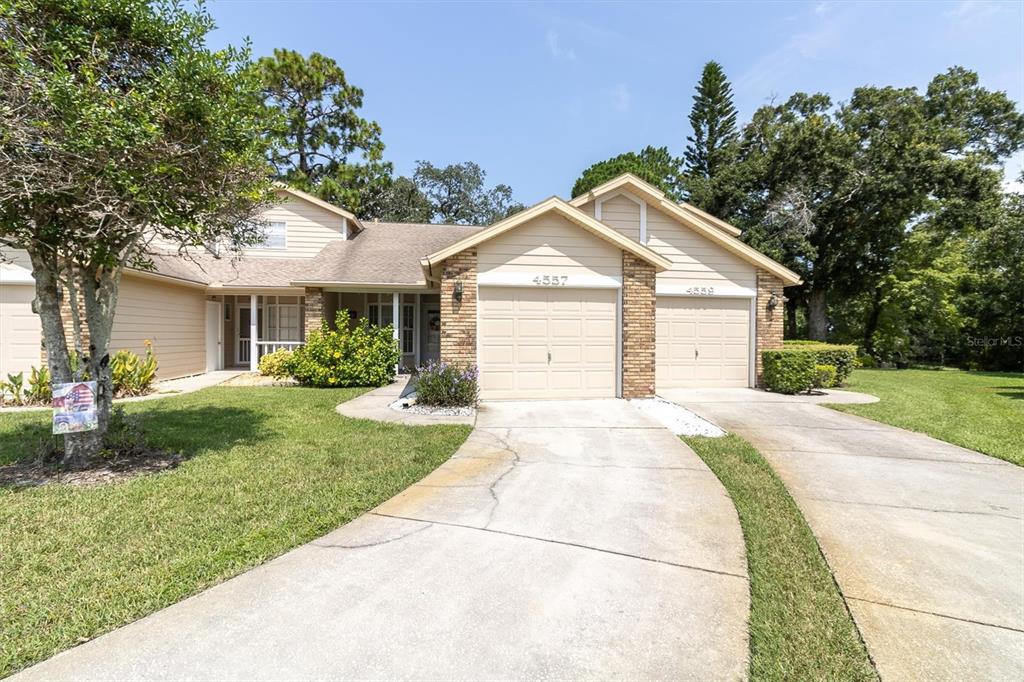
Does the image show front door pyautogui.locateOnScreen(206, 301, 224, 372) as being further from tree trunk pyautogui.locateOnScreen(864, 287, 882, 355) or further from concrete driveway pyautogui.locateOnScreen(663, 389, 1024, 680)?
tree trunk pyautogui.locateOnScreen(864, 287, 882, 355)

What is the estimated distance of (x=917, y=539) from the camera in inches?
148

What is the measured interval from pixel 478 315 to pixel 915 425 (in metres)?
8.08

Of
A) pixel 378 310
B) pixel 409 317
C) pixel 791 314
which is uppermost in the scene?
pixel 791 314

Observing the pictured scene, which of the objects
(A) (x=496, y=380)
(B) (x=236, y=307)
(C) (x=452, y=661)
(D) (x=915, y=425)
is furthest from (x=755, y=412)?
(B) (x=236, y=307)

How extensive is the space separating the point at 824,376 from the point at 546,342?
25.1 ft

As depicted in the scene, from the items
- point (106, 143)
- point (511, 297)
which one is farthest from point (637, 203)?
point (106, 143)

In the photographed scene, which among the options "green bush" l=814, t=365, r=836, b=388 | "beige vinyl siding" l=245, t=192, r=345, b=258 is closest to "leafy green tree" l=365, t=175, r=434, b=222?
"beige vinyl siding" l=245, t=192, r=345, b=258

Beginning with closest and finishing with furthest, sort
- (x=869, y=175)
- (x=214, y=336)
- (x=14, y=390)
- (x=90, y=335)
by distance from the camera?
(x=90, y=335), (x=14, y=390), (x=214, y=336), (x=869, y=175)

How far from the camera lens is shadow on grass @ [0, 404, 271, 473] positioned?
584 cm

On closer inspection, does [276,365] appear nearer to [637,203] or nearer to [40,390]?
[40,390]

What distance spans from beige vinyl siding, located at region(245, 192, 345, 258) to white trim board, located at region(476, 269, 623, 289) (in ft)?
30.3

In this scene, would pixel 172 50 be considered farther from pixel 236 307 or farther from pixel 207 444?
pixel 236 307

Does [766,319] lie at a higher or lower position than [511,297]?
lower

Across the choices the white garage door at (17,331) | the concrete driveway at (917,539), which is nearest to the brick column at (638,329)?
the concrete driveway at (917,539)
